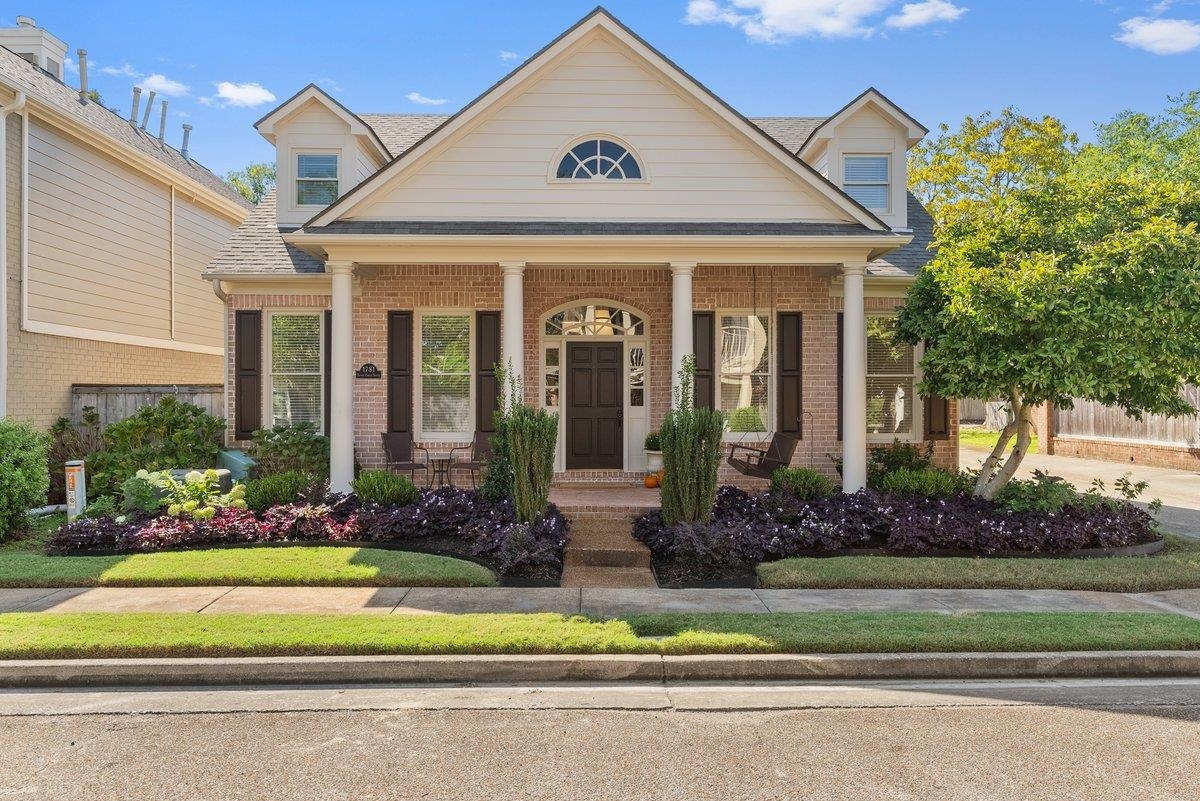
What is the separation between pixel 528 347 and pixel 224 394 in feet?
15.8

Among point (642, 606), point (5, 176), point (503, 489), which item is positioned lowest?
point (642, 606)

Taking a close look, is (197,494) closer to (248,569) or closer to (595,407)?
(248,569)

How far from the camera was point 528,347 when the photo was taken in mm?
11195

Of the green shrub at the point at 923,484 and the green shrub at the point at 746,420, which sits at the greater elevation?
the green shrub at the point at 746,420

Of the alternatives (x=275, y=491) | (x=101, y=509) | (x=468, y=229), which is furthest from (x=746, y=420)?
(x=101, y=509)

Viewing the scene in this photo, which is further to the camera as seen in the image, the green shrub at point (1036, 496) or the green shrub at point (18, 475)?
the green shrub at point (1036, 496)

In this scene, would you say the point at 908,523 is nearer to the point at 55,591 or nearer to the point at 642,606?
the point at 642,606

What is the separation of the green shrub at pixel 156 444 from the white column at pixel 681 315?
672 cm

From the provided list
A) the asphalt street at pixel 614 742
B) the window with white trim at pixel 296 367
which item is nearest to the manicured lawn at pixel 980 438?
the window with white trim at pixel 296 367

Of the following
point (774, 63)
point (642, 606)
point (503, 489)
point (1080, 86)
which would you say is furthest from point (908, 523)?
point (1080, 86)

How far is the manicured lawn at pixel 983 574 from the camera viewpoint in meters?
6.96

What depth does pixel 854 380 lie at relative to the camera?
970 cm

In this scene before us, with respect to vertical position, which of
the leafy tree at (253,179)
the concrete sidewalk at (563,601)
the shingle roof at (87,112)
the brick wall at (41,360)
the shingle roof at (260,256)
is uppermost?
the leafy tree at (253,179)

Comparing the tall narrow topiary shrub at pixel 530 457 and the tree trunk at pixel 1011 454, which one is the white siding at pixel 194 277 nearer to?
the tall narrow topiary shrub at pixel 530 457
